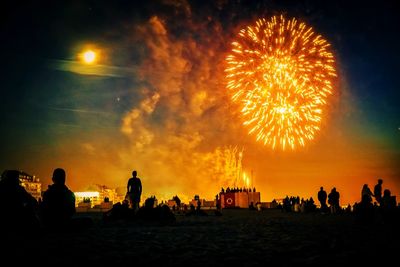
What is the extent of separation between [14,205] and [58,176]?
1215 mm

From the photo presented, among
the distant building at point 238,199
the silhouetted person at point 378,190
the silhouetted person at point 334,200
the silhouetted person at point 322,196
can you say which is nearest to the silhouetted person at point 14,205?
the silhouetted person at point 378,190

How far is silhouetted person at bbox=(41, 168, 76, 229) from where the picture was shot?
995 centimetres

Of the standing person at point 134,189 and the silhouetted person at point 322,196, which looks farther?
the silhouetted person at point 322,196

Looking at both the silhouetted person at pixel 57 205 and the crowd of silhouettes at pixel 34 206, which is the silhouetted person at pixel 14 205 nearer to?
the crowd of silhouettes at pixel 34 206

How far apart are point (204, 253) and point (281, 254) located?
1.15m

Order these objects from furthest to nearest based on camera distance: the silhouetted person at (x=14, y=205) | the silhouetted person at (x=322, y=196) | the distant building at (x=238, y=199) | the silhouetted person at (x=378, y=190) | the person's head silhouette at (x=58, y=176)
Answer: the distant building at (x=238, y=199)
the silhouetted person at (x=322, y=196)
the silhouetted person at (x=378, y=190)
the person's head silhouette at (x=58, y=176)
the silhouetted person at (x=14, y=205)

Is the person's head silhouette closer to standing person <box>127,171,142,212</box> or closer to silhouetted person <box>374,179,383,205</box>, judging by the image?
standing person <box>127,171,142,212</box>

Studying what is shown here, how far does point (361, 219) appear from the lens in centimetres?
1399

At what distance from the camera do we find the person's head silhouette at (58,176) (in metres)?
9.61

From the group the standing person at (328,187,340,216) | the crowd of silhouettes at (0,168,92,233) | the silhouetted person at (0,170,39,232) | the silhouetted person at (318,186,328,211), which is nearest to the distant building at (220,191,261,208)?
the silhouetted person at (318,186,328,211)

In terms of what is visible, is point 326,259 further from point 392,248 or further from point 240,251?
point 392,248

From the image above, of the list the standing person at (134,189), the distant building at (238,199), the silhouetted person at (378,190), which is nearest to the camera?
the standing person at (134,189)

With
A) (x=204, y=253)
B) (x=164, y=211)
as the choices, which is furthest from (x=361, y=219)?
(x=204, y=253)

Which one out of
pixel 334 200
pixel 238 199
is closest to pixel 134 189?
pixel 334 200
